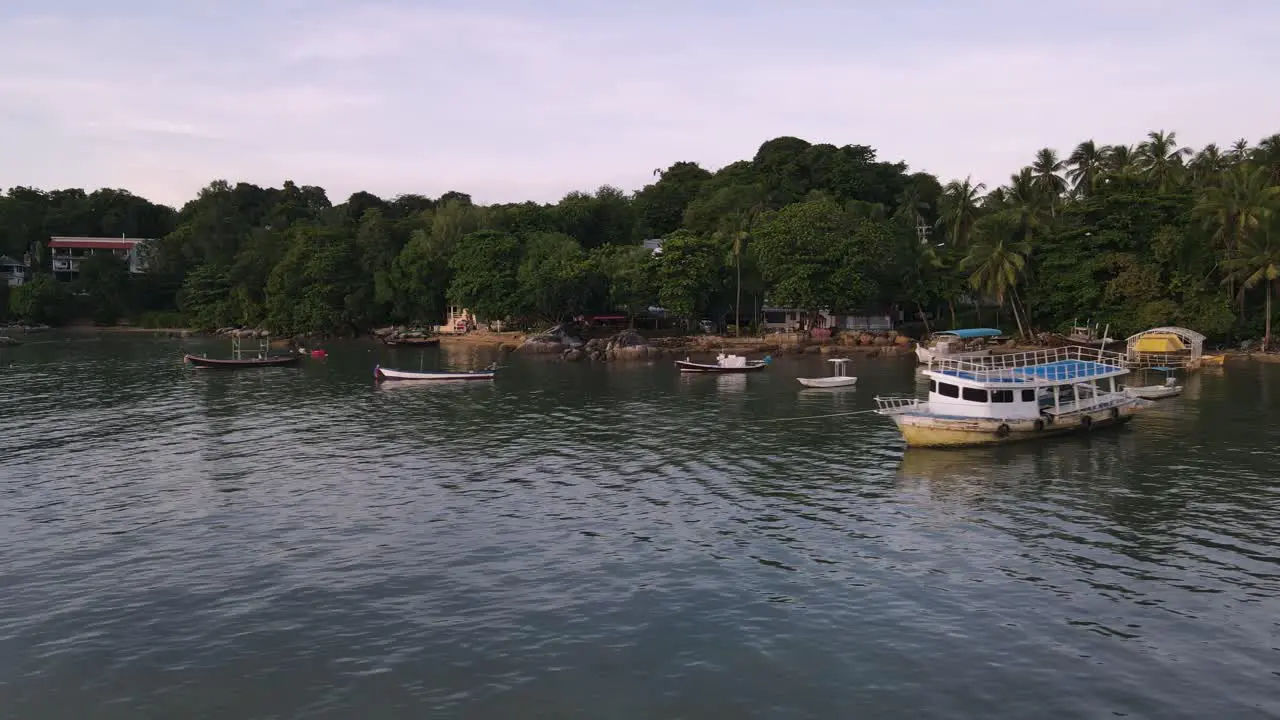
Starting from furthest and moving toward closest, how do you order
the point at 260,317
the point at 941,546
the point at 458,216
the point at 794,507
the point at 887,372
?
the point at 260,317, the point at 458,216, the point at 887,372, the point at 794,507, the point at 941,546

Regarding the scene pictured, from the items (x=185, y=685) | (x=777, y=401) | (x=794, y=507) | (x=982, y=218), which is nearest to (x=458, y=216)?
(x=982, y=218)

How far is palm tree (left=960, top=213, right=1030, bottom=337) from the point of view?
104375 millimetres

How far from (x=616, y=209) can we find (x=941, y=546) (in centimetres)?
13929

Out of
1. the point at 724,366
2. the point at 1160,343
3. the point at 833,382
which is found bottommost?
the point at 833,382

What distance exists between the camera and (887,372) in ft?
292

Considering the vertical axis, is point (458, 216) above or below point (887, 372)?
above

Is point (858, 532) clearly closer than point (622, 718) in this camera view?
No

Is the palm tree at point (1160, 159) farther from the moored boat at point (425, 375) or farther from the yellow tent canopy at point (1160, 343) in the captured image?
the moored boat at point (425, 375)

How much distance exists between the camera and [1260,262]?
305 ft

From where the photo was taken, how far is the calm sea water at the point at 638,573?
20.6 metres

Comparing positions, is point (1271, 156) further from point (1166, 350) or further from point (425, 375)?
point (425, 375)

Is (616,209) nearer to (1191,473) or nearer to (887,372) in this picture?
(887,372)

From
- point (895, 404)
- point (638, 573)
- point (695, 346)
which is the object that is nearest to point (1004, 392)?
point (895, 404)

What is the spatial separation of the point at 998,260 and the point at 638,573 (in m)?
89.4
